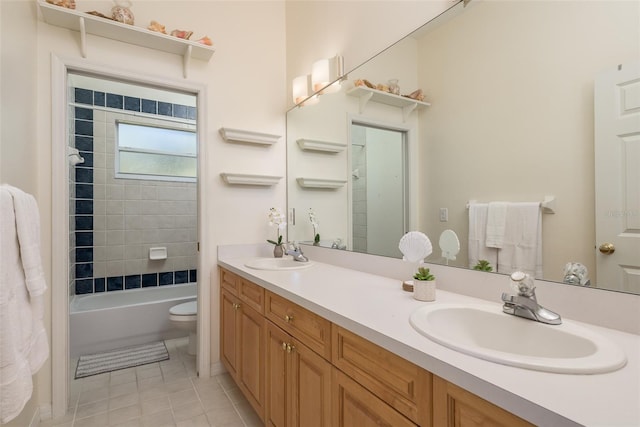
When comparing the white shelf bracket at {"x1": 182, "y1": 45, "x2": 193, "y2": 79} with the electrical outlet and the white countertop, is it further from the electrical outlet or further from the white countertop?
the electrical outlet

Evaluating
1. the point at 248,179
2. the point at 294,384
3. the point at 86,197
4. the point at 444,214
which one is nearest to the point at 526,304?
the point at 444,214

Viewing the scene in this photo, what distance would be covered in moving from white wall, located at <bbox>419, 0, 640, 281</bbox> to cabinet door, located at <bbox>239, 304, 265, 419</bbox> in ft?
3.24

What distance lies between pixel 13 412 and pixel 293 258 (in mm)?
1481

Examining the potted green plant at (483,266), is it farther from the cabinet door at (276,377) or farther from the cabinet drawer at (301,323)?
the cabinet door at (276,377)

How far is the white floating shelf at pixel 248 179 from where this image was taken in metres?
2.27

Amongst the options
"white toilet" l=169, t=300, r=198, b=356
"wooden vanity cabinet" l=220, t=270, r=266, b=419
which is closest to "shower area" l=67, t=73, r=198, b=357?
"white toilet" l=169, t=300, r=198, b=356

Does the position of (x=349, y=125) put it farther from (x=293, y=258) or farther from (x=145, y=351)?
(x=145, y=351)

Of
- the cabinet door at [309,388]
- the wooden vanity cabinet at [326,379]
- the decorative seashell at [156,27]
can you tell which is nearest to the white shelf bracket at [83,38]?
the decorative seashell at [156,27]

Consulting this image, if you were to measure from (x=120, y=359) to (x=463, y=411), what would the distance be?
110 inches

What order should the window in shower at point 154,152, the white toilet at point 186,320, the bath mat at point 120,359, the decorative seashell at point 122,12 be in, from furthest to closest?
the window in shower at point 154,152, the white toilet at point 186,320, the bath mat at point 120,359, the decorative seashell at point 122,12

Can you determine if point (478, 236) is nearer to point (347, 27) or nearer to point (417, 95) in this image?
point (417, 95)

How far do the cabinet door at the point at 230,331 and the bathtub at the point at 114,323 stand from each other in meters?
0.98

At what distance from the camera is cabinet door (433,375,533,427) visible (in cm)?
56

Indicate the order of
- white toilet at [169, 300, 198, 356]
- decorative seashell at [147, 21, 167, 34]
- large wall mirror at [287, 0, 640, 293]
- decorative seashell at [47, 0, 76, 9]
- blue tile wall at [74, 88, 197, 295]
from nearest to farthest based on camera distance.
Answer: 1. large wall mirror at [287, 0, 640, 293]
2. decorative seashell at [47, 0, 76, 9]
3. decorative seashell at [147, 21, 167, 34]
4. white toilet at [169, 300, 198, 356]
5. blue tile wall at [74, 88, 197, 295]
